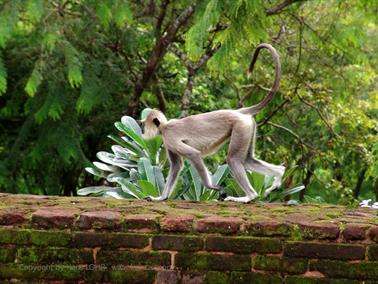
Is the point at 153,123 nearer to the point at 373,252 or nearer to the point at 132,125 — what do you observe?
the point at 132,125

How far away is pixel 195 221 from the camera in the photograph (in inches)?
159

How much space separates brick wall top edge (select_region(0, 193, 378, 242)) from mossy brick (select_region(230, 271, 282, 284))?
0.64 feet

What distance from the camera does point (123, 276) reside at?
3984mm

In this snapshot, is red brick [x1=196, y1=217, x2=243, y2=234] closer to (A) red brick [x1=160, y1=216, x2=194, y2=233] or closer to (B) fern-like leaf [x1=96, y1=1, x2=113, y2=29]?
(A) red brick [x1=160, y1=216, x2=194, y2=233]

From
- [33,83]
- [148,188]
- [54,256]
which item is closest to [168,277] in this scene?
[54,256]

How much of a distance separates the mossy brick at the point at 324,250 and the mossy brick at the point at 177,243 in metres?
0.44

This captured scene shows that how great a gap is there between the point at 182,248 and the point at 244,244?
1.01 ft

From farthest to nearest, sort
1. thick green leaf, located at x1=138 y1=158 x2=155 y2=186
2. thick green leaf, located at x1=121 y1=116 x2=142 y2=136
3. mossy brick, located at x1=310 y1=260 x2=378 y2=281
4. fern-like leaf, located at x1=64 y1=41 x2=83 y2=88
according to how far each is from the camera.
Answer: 1. fern-like leaf, located at x1=64 y1=41 x2=83 y2=88
2. thick green leaf, located at x1=121 y1=116 x2=142 y2=136
3. thick green leaf, located at x1=138 y1=158 x2=155 y2=186
4. mossy brick, located at x1=310 y1=260 x2=378 y2=281

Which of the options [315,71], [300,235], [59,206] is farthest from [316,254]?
[315,71]

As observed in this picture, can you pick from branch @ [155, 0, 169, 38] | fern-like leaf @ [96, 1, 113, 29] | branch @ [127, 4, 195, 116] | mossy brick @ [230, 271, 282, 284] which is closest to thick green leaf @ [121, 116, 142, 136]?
fern-like leaf @ [96, 1, 113, 29]

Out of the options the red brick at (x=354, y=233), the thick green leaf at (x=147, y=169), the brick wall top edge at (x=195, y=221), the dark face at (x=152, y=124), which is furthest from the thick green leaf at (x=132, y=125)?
the red brick at (x=354, y=233)

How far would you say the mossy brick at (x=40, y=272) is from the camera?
4012 millimetres

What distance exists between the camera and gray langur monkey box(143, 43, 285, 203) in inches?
227

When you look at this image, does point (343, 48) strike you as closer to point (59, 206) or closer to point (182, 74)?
point (182, 74)
